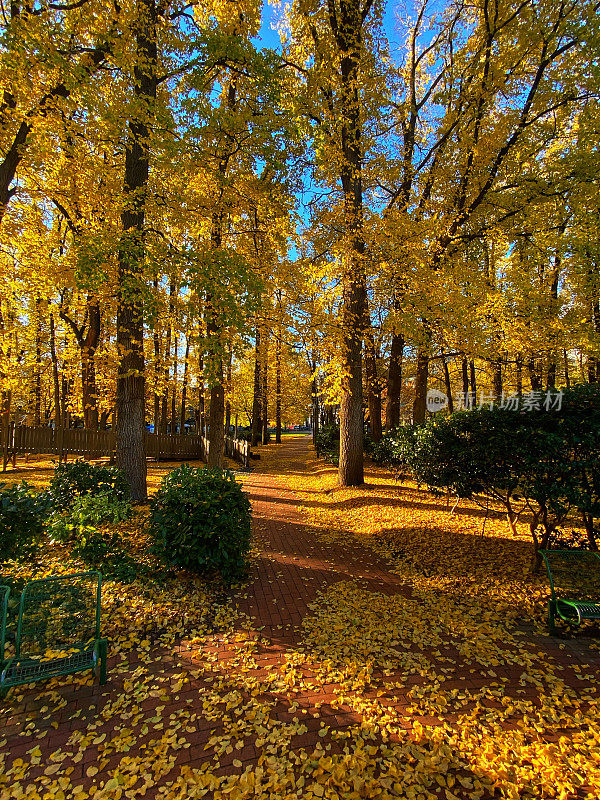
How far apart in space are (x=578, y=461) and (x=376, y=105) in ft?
33.8

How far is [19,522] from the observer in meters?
4.30

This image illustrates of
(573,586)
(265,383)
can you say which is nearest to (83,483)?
(573,586)

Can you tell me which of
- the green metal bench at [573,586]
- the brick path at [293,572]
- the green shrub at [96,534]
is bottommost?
the brick path at [293,572]

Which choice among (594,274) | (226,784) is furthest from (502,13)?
(226,784)

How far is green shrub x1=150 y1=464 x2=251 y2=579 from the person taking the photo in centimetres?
488

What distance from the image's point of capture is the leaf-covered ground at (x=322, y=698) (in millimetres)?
2424

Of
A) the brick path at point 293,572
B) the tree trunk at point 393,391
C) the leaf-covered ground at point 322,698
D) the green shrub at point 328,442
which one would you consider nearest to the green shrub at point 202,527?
the leaf-covered ground at point 322,698

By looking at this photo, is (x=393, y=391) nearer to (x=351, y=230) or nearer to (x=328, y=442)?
(x=328, y=442)

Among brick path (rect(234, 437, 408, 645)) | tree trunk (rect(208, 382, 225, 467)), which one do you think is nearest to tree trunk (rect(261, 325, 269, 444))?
tree trunk (rect(208, 382, 225, 467))

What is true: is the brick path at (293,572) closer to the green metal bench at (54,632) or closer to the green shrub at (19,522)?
the green metal bench at (54,632)

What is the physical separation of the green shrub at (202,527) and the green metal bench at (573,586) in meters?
3.74

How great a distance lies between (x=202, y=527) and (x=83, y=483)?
2.98m

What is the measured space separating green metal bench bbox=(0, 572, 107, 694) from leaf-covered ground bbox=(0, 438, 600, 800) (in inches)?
10.3

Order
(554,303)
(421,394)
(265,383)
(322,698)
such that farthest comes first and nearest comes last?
(265,383)
(554,303)
(421,394)
(322,698)
